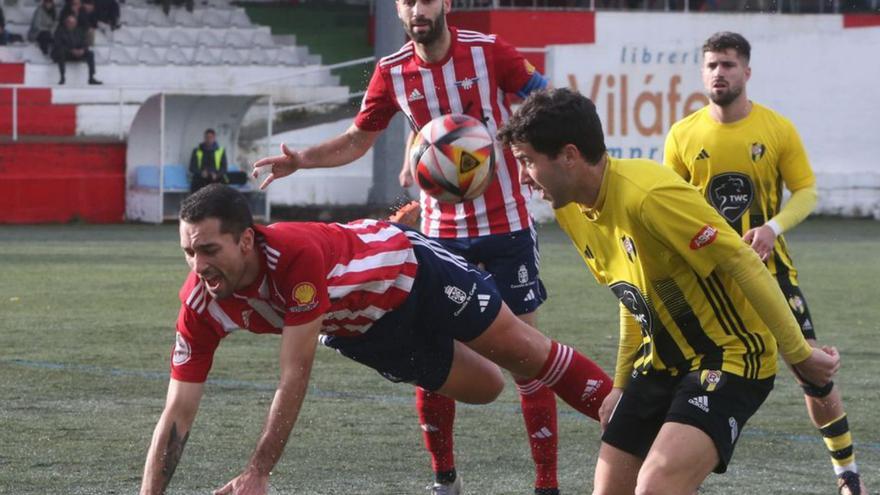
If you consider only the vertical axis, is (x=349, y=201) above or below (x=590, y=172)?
below

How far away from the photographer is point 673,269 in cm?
439

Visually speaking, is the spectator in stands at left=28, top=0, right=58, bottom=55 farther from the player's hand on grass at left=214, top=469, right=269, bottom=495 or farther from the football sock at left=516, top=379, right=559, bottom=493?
the player's hand on grass at left=214, top=469, right=269, bottom=495

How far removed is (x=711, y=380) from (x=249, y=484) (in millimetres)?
1353

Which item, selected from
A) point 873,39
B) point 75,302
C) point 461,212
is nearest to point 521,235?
point 461,212

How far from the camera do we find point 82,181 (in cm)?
2294

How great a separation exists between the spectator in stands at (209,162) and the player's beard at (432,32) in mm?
17027

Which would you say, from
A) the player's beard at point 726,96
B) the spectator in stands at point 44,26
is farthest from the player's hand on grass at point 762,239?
the spectator in stands at point 44,26

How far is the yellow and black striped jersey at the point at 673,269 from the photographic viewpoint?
4.25 meters

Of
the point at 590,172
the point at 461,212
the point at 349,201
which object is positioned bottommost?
the point at 349,201

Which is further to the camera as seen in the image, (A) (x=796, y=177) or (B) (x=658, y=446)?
(A) (x=796, y=177)

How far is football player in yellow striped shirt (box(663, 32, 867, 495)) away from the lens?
656 cm

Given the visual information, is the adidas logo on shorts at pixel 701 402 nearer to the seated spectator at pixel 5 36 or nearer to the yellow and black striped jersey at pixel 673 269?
the yellow and black striped jersey at pixel 673 269

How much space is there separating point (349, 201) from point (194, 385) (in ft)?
67.2

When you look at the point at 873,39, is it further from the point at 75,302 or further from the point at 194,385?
the point at 194,385
